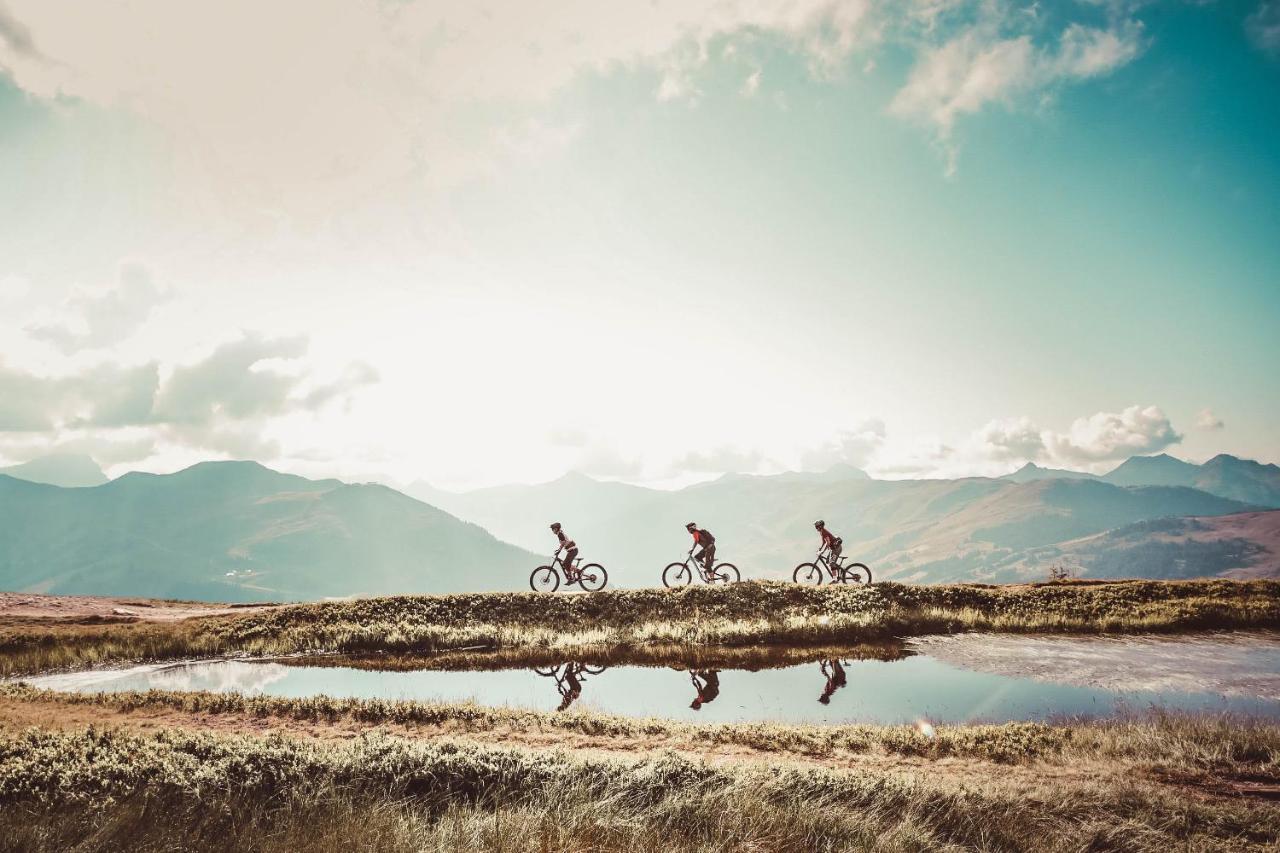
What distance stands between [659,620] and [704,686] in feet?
27.7

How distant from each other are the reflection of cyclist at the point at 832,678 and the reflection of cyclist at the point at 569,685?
23.9ft

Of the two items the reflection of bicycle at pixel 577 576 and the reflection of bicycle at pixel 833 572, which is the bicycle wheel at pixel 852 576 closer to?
the reflection of bicycle at pixel 833 572

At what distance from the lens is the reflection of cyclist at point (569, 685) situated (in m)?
18.8

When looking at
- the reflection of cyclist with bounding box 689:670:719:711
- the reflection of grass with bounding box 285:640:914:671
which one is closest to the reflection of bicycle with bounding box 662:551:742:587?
the reflection of grass with bounding box 285:640:914:671

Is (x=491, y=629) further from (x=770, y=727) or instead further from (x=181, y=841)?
(x=181, y=841)

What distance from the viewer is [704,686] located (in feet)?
66.4

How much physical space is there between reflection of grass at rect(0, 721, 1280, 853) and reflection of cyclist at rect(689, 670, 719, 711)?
21.1 ft

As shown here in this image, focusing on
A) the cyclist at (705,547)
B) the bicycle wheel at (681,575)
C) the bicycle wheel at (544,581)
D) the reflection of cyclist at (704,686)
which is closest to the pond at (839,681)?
the reflection of cyclist at (704,686)

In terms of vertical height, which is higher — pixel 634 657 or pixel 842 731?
pixel 842 731

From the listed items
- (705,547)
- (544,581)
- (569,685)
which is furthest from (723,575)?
(569,685)

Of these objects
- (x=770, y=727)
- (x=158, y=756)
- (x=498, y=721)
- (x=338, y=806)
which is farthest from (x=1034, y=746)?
(x=158, y=756)

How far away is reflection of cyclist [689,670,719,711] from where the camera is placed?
18531 mm

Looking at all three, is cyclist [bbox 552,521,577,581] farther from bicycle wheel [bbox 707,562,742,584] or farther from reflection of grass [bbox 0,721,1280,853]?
reflection of grass [bbox 0,721,1280,853]

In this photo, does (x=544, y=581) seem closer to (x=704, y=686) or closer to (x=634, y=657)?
(x=634, y=657)
